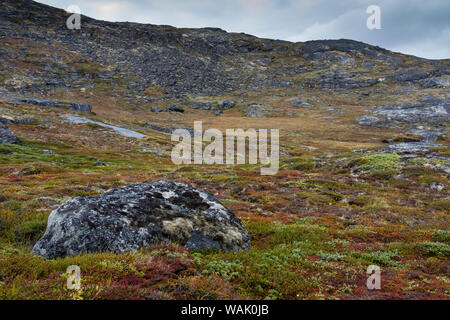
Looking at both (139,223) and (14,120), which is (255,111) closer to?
(14,120)

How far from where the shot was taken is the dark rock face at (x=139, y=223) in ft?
28.5

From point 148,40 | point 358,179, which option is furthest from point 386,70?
point 358,179

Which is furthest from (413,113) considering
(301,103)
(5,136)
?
(5,136)

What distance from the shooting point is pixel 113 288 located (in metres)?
5.65

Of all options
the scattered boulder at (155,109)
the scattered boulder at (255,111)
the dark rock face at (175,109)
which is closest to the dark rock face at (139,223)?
the scattered boulder at (255,111)

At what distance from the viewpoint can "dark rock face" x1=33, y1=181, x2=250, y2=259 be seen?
869cm

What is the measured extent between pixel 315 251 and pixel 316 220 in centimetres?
610

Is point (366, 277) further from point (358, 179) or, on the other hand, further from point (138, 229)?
point (358, 179)

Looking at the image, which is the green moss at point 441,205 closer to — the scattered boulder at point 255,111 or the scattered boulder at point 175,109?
the scattered boulder at point 255,111

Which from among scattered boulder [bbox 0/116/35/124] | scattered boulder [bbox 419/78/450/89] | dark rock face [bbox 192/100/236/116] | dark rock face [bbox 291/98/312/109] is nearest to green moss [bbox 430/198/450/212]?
scattered boulder [bbox 0/116/35/124]

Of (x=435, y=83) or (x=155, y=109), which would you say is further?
(x=435, y=83)

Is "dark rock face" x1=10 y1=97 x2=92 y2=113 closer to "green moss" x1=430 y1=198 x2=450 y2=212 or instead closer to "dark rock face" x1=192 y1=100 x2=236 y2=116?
"dark rock face" x1=192 y1=100 x2=236 y2=116

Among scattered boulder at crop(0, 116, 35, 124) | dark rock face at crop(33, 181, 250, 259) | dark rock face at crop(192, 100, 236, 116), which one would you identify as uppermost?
dark rock face at crop(192, 100, 236, 116)

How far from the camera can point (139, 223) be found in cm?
970
